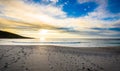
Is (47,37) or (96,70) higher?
(47,37)

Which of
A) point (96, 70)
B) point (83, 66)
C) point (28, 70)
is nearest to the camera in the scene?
point (28, 70)

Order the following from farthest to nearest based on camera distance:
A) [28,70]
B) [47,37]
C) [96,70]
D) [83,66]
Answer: [47,37] → [83,66] → [96,70] → [28,70]

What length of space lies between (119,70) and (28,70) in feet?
13.9

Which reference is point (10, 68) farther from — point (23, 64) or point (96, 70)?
point (96, 70)

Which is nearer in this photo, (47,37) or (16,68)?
(16,68)

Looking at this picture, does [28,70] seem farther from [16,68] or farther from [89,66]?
[89,66]

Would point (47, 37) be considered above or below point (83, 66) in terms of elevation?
above

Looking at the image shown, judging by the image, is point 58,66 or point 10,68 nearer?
point 10,68

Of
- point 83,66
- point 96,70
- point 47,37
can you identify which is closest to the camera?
point 96,70

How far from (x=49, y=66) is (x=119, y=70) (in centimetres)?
334

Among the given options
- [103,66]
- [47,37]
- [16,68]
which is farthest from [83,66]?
[47,37]

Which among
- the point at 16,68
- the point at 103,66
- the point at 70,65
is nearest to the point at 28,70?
the point at 16,68

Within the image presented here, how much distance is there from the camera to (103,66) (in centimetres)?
783

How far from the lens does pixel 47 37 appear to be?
3272cm
